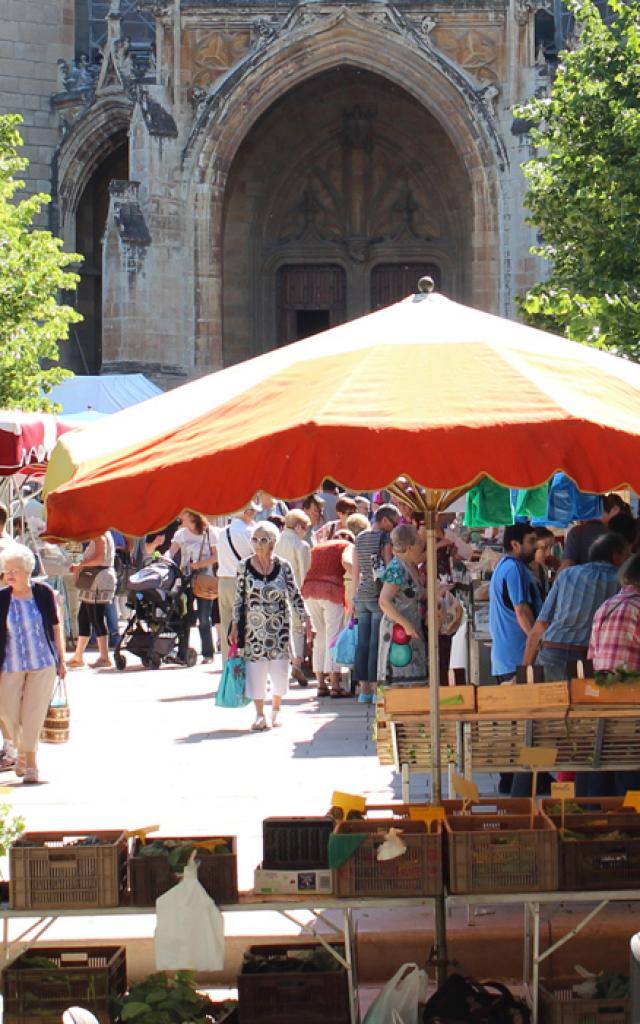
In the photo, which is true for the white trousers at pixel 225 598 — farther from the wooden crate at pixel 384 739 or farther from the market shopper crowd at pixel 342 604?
the wooden crate at pixel 384 739

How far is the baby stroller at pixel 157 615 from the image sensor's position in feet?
58.1

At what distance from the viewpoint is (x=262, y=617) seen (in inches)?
520

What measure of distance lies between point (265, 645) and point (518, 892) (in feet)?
23.4

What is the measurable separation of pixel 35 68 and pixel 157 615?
1710 cm

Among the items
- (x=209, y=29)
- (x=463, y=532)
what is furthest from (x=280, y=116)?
(x=463, y=532)

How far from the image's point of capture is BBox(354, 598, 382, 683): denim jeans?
1377cm

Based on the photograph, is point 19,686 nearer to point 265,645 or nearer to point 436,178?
point 265,645

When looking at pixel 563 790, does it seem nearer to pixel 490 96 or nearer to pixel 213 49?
pixel 490 96

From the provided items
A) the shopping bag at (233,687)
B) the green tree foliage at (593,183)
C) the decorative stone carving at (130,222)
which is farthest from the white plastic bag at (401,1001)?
the decorative stone carving at (130,222)

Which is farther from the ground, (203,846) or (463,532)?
(463,532)

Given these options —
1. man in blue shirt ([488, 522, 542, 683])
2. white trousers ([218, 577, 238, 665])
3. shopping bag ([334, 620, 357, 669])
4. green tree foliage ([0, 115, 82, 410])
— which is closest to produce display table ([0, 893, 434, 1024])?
man in blue shirt ([488, 522, 542, 683])

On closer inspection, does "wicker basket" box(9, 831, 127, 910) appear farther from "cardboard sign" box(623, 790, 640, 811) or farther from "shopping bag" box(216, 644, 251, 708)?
"shopping bag" box(216, 644, 251, 708)

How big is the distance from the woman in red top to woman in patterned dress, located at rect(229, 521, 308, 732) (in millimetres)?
2088

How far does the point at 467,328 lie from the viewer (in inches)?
247
